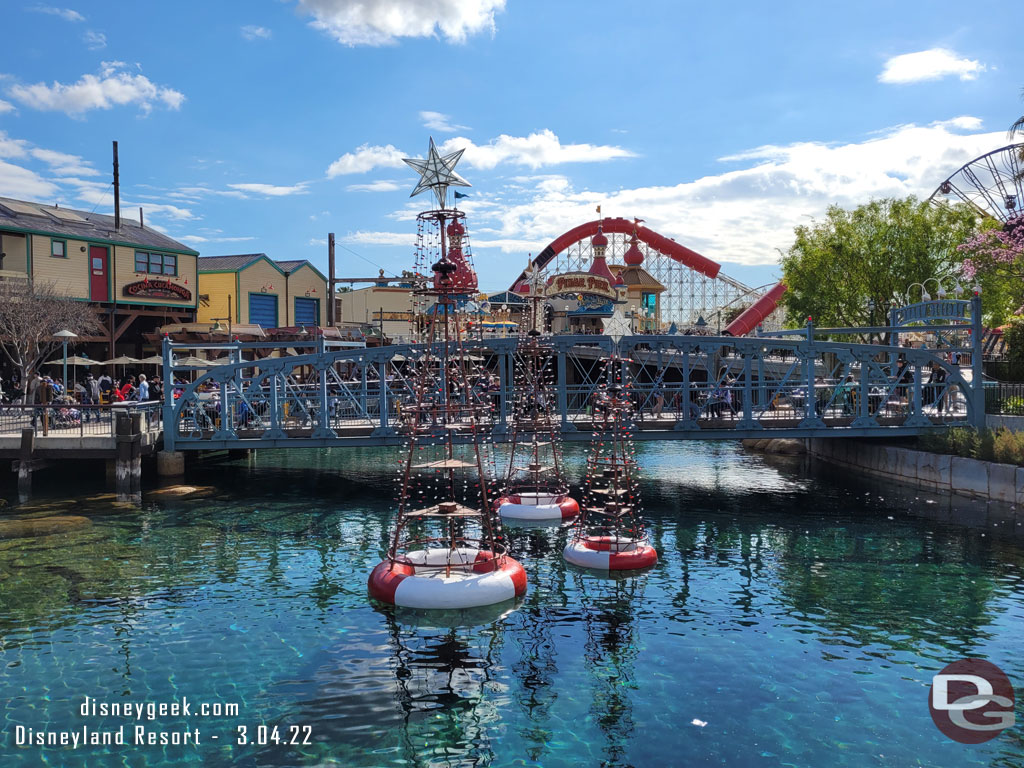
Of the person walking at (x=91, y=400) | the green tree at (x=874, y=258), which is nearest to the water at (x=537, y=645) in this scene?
the person walking at (x=91, y=400)

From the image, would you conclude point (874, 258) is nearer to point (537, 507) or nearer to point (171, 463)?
point (537, 507)

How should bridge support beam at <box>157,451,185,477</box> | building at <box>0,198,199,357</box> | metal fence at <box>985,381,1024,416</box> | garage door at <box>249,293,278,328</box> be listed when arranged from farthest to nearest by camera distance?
1. garage door at <box>249,293,278,328</box>
2. building at <box>0,198,199,357</box>
3. bridge support beam at <box>157,451,185,477</box>
4. metal fence at <box>985,381,1024,416</box>

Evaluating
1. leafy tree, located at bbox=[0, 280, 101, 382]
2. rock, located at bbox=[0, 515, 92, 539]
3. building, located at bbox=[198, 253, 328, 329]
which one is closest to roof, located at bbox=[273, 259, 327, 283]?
building, located at bbox=[198, 253, 328, 329]

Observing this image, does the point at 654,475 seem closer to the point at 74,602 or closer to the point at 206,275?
the point at 74,602

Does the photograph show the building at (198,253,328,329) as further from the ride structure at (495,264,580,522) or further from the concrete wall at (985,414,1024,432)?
the concrete wall at (985,414,1024,432)

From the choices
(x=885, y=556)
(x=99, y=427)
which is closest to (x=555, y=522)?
(x=885, y=556)

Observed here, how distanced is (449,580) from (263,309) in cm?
4838

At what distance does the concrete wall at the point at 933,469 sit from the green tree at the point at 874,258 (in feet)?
42.7

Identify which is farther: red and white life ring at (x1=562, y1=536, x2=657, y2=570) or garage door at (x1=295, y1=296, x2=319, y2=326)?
garage door at (x1=295, y1=296, x2=319, y2=326)

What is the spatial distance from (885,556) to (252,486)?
76.4 ft

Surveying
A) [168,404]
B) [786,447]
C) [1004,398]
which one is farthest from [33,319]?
[1004,398]

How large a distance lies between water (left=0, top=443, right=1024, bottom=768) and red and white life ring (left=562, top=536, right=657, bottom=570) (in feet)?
1.29

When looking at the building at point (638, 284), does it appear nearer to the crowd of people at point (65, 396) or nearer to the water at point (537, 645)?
the crowd of people at point (65, 396)

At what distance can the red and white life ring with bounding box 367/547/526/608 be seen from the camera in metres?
15.6
